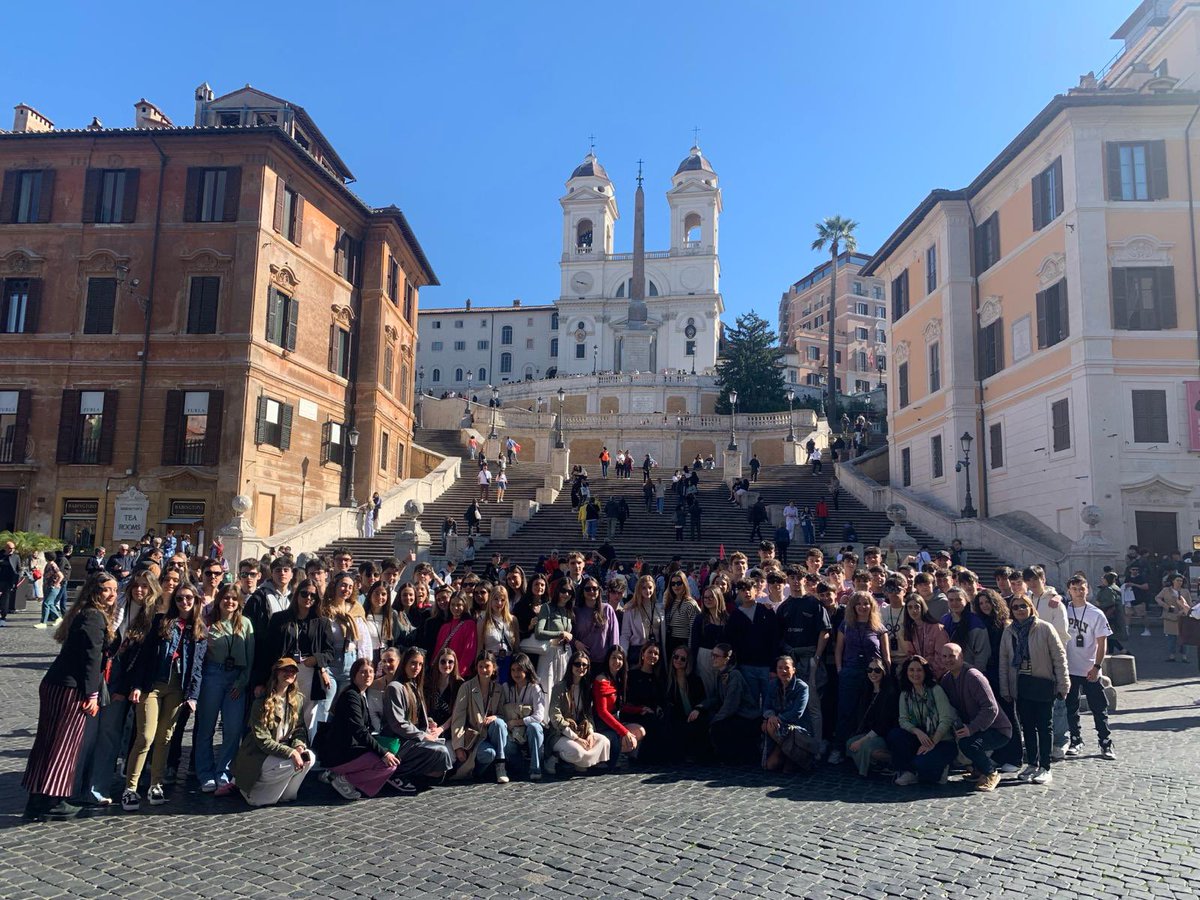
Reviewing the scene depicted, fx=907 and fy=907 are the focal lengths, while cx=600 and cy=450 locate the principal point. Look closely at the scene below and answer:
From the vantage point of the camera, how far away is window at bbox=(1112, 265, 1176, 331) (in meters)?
24.1

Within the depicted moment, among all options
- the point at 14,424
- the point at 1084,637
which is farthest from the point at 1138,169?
the point at 14,424

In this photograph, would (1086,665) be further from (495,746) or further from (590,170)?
(590,170)

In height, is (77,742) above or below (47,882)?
above

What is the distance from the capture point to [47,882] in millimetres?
5410

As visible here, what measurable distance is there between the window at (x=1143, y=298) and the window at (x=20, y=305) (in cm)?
3148

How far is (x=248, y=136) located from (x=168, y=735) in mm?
24734

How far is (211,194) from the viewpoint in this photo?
28.4 meters

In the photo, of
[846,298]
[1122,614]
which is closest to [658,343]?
[846,298]

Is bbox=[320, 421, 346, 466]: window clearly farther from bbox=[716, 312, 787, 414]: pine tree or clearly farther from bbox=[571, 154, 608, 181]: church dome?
bbox=[571, 154, 608, 181]: church dome

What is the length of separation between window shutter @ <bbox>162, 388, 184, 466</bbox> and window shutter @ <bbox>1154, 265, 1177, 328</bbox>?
27.8 metres

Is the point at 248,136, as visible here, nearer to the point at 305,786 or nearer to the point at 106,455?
the point at 106,455

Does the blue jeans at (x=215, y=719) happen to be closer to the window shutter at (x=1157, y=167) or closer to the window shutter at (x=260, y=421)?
the window shutter at (x=260, y=421)

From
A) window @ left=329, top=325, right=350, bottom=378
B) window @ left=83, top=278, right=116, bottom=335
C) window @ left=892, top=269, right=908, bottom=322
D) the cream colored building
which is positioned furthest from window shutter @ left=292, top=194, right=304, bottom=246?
window @ left=892, top=269, right=908, bottom=322

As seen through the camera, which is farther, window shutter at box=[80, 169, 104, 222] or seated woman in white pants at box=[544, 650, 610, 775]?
window shutter at box=[80, 169, 104, 222]
